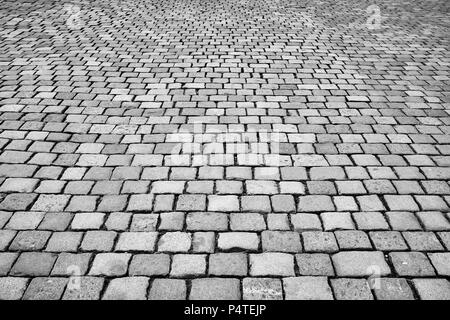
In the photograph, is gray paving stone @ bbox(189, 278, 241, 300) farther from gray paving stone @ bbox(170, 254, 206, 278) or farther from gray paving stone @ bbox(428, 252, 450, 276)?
gray paving stone @ bbox(428, 252, 450, 276)

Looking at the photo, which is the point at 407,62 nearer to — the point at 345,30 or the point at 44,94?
the point at 345,30

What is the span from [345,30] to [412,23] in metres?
2.02

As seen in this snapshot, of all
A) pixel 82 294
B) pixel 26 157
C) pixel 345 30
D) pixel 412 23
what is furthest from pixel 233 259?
pixel 412 23

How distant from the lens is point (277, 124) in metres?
4.13

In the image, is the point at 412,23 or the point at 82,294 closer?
the point at 82,294

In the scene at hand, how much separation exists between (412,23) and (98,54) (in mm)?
7594

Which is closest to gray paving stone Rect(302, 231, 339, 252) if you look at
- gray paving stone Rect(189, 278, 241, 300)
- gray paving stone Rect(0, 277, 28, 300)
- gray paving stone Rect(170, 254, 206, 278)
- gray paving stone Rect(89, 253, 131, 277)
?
gray paving stone Rect(189, 278, 241, 300)

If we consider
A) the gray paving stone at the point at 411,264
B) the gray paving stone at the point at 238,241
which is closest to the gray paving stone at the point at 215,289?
the gray paving stone at the point at 238,241

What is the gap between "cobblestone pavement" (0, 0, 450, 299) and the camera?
2.37m

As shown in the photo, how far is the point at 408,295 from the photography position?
223cm

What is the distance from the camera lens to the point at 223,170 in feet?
11.0

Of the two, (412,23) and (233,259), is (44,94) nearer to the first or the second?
(233,259)
